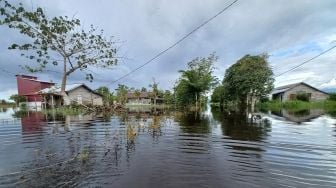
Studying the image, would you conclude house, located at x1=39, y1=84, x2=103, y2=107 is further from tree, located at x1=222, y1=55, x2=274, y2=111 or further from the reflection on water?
the reflection on water

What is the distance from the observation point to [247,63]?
1811 inches

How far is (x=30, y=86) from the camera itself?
165 ft

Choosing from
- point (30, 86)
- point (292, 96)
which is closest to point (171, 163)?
point (30, 86)

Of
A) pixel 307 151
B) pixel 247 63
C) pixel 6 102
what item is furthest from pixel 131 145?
pixel 6 102

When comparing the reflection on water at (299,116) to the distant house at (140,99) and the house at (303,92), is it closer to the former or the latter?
the house at (303,92)

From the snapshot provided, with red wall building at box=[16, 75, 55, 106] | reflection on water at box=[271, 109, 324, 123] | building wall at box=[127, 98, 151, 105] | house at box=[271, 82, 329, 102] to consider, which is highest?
red wall building at box=[16, 75, 55, 106]

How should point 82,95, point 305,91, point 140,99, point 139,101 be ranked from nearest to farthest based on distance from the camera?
point 82,95 < point 305,91 < point 139,101 < point 140,99

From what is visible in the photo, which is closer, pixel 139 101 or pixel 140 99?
pixel 139 101

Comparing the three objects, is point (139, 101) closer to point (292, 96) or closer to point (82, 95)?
point (82, 95)

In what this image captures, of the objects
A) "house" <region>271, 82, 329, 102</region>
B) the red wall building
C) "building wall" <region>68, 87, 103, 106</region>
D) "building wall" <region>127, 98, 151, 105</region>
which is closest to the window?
"house" <region>271, 82, 329, 102</region>

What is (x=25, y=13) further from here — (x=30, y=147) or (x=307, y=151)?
(x=307, y=151)

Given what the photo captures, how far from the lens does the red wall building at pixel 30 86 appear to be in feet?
161

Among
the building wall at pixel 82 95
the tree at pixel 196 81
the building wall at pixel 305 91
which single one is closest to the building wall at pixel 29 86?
the building wall at pixel 82 95

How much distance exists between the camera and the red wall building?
49.1 meters
